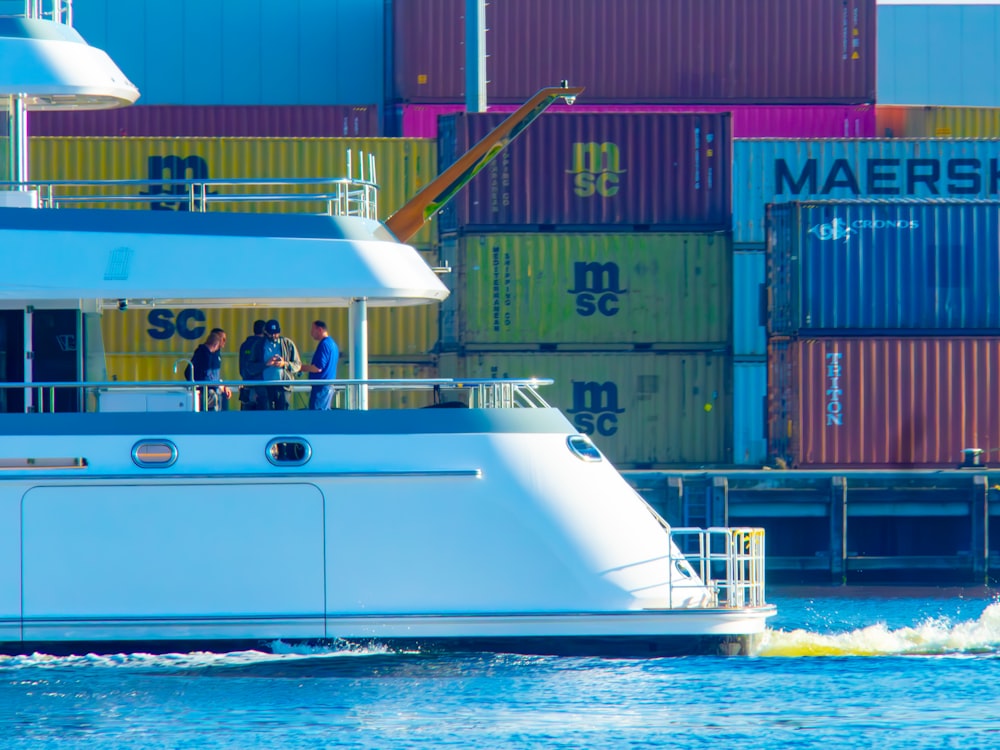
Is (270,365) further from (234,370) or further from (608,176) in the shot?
(608,176)

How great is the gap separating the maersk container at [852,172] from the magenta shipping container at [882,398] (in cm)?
216

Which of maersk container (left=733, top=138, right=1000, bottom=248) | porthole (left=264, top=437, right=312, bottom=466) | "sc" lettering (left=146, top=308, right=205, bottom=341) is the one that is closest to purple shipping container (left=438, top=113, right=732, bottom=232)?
maersk container (left=733, top=138, right=1000, bottom=248)

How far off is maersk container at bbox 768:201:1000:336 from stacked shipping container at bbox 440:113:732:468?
1.12 metres

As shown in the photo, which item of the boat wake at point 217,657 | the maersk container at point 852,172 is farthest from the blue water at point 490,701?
the maersk container at point 852,172

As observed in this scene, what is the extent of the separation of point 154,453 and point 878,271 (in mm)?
11902

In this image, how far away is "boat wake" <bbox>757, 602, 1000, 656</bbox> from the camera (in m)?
12.7

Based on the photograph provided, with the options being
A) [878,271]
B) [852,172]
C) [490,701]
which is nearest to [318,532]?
[490,701]

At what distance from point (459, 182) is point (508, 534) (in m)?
3.41

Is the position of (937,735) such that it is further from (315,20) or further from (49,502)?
(315,20)

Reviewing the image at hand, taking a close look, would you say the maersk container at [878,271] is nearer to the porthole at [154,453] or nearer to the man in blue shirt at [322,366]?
the man in blue shirt at [322,366]

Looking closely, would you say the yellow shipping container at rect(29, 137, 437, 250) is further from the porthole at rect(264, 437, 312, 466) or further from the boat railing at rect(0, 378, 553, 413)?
the porthole at rect(264, 437, 312, 466)

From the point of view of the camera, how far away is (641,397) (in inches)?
803

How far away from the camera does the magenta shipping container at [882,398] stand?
1950cm

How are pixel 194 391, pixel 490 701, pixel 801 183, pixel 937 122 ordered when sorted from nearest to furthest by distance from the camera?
pixel 490 701 → pixel 194 391 → pixel 801 183 → pixel 937 122
